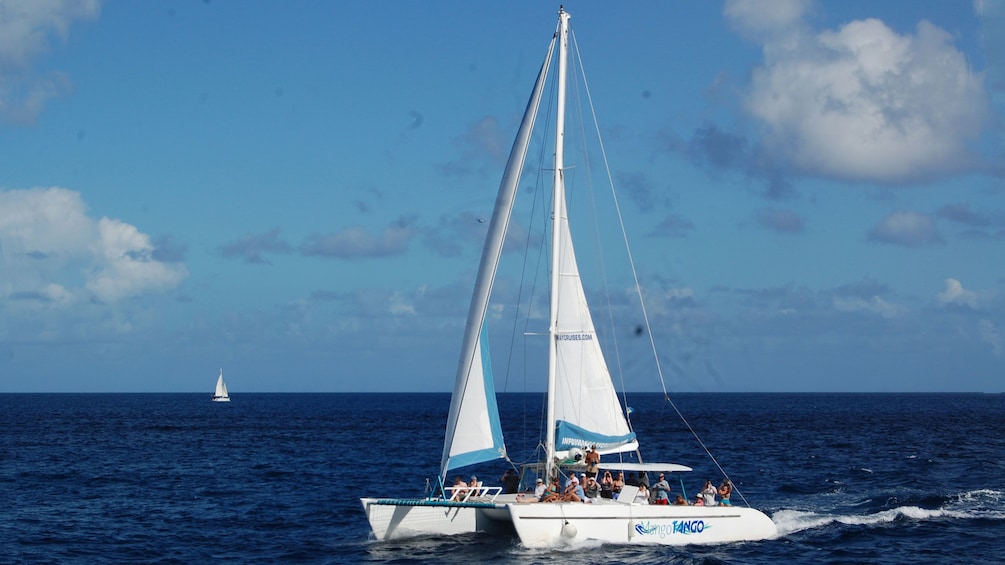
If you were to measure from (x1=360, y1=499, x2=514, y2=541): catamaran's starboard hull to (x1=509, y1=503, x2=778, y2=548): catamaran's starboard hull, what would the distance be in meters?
1.30

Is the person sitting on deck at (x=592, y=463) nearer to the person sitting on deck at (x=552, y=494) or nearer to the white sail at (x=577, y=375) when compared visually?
the white sail at (x=577, y=375)

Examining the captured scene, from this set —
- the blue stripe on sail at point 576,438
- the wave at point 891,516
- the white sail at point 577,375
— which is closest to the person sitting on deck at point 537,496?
the blue stripe on sail at point 576,438

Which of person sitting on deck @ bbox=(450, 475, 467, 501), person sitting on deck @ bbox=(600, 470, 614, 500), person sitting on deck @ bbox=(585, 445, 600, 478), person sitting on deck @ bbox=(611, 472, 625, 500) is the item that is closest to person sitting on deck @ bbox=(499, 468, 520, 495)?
person sitting on deck @ bbox=(450, 475, 467, 501)

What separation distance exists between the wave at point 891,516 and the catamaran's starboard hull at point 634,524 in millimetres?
3715

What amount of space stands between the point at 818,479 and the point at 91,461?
4168 centimetres

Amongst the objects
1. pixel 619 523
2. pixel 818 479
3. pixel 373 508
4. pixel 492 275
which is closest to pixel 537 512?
pixel 619 523

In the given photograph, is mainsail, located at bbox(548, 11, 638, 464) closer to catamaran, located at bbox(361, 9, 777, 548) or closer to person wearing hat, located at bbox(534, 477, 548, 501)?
catamaran, located at bbox(361, 9, 777, 548)

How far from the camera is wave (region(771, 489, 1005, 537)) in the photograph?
3625cm

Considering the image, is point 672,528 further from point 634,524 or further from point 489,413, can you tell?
point 489,413

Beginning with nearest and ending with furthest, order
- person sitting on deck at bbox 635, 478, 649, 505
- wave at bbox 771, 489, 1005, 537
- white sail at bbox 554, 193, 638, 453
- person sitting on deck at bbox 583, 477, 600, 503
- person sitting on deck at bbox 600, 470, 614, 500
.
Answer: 1. person sitting on deck at bbox 635, 478, 649, 505
2. person sitting on deck at bbox 583, 477, 600, 503
3. person sitting on deck at bbox 600, 470, 614, 500
4. white sail at bbox 554, 193, 638, 453
5. wave at bbox 771, 489, 1005, 537

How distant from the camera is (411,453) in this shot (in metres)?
67.9

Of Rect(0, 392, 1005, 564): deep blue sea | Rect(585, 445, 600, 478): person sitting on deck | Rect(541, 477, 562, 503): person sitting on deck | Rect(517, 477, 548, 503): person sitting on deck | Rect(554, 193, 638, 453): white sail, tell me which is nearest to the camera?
Rect(541, 477, 562, 503): person sitting on deck

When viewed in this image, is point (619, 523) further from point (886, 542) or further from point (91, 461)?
point (91, 461)

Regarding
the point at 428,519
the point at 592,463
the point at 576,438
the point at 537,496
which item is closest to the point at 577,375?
the point at 576,438
